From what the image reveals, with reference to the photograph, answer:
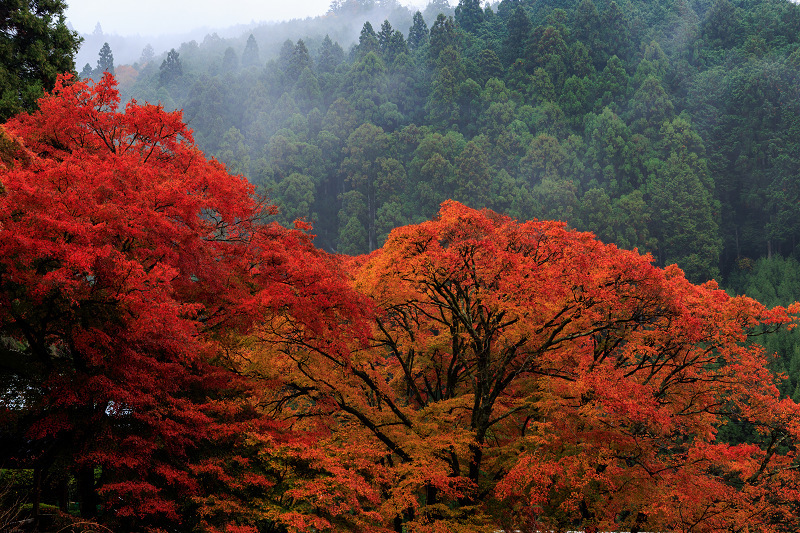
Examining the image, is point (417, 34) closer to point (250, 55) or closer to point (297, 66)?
point (297, 66)

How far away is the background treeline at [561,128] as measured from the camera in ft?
164

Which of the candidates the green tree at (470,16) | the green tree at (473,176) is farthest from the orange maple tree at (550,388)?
the green tree at (470,16)

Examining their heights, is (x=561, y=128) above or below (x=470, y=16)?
below

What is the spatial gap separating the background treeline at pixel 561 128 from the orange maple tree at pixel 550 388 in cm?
3400

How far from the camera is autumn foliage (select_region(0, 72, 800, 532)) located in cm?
909

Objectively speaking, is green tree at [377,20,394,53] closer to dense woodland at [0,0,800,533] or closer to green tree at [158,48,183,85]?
green tree at [158,48,183,85]

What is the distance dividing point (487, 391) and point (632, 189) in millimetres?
42449

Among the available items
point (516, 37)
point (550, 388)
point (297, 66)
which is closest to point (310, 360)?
point (550, 388)

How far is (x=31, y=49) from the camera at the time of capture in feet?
59.6

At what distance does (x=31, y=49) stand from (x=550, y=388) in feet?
55.4

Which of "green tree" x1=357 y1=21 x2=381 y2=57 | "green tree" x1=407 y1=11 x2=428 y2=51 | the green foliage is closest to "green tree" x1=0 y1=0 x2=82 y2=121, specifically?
the green foliage

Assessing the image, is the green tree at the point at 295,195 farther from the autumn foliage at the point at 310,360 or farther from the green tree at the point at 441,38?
the autumn foliage at the point at 310,360

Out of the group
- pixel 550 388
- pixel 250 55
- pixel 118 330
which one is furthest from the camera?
pixel 250 55

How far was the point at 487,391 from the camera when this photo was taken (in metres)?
14.3
